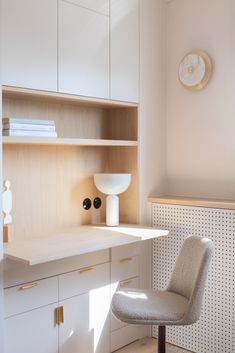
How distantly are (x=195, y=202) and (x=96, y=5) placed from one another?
1484 millimetres

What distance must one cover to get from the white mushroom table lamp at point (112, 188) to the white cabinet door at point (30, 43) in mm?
775

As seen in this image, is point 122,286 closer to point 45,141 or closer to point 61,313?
point 61,313

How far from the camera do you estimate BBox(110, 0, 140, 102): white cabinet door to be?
9.52 ft

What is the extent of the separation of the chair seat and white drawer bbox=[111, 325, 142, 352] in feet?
2.15

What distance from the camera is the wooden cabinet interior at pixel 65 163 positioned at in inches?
106

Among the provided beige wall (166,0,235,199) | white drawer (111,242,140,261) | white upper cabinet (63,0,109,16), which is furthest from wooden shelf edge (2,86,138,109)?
white drawer (111,242,140,261)

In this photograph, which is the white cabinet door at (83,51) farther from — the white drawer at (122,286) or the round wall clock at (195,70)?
the white drawer at (122,286)

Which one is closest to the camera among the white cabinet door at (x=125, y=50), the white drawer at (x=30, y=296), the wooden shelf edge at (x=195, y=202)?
the white drawer at (x=30, y=296)

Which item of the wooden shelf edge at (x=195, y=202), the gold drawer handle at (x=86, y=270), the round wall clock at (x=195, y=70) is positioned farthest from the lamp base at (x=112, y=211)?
the round wall clock at (x=195, y=70)

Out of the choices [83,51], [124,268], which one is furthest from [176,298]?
[83,51]

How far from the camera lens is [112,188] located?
300cm

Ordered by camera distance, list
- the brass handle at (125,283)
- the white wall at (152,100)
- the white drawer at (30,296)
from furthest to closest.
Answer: the white wall at (152,100) → the brass handle at (125,283) → the white drawer at (30,296)

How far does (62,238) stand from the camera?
2.62 m

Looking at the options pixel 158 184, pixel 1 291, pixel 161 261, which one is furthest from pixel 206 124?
pixel 1 291
